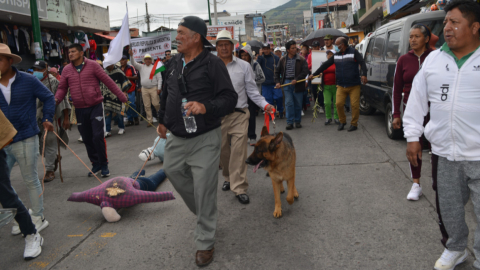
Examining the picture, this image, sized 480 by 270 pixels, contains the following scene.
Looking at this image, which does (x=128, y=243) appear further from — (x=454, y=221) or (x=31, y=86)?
(x=454, y=221)

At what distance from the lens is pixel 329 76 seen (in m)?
9.08

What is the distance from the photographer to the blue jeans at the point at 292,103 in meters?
9.28

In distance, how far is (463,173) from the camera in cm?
266

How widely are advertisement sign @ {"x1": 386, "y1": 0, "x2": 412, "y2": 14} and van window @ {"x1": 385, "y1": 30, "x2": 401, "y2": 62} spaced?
9527 mm

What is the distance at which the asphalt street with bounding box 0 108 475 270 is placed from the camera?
3.33 m

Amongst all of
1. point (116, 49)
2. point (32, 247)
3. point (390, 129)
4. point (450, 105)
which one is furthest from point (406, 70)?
point (116, 49)

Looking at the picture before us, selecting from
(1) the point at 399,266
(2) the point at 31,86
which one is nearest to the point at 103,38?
(2) the point at 31,86

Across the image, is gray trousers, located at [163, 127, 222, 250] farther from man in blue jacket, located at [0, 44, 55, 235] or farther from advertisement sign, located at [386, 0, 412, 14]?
advertisement sign, located at [386, 0, 412, 14]

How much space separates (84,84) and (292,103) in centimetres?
Answer: 498

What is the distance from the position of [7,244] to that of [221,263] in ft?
7.95

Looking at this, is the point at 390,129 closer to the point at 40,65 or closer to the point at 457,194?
the point at 457,194

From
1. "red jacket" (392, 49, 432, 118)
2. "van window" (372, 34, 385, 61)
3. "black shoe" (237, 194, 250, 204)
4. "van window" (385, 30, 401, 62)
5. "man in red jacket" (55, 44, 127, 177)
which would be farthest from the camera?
"van window" (372, 34, 385, 61)

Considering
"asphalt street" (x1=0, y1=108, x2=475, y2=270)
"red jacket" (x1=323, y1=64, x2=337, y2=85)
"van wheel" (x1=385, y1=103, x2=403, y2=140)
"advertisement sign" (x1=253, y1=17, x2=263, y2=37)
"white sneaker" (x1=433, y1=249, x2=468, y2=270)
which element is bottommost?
"asphalt street" (x1=0, y1=108, x2=475, y2=270)

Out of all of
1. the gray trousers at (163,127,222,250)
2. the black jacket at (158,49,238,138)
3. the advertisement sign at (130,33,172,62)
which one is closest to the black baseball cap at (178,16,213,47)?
the black jacket at (158,49,238,138)
